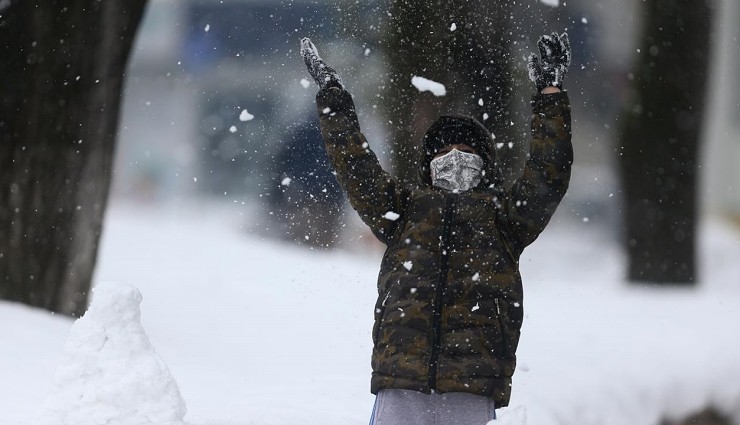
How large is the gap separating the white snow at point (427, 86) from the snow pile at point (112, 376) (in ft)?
17.6

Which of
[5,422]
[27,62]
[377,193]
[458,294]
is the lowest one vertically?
[5,422]

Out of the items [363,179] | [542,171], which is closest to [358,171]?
[363,179]

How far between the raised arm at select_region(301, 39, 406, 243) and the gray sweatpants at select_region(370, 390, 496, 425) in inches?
21.6

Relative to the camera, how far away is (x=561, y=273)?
14.2 metres

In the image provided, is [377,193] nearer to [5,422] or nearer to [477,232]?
[477,232]

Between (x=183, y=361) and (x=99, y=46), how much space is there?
6.27ft

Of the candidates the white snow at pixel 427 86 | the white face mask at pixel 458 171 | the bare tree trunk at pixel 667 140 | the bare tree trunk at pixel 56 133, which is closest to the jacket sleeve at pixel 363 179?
the white face mask at pixel 458 171

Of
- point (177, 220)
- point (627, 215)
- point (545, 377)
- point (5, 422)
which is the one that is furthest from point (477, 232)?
point (177, 220)

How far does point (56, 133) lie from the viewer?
20.8 ft

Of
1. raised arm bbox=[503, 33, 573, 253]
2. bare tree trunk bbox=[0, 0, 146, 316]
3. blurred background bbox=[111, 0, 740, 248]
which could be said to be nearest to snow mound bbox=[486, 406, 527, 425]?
raised arm bbox=[503, 33, 573, 253]

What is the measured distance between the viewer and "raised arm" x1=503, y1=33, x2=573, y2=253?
3494mm

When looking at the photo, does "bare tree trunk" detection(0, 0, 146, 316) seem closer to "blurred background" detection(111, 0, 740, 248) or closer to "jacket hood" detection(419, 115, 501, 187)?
"jacket hood" detection(419, 115, 501, 187)

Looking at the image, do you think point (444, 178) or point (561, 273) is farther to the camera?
point (561, 273)

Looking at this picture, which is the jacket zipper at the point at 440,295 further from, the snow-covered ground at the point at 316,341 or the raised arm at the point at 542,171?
the snow-covered ground at the point at 316,341
